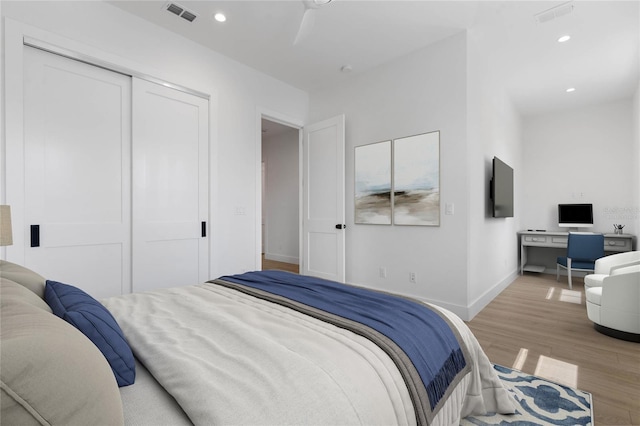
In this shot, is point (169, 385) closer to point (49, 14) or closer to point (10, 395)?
point (10, 395)

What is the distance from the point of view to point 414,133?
3.51 metres

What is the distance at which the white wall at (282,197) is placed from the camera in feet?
21.9

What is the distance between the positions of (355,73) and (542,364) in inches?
141

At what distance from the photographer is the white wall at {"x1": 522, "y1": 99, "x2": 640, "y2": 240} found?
489 centimetres

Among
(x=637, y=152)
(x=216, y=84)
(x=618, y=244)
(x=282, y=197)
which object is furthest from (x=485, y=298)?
(x=282, y=197)

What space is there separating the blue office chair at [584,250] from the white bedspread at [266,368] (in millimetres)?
3886

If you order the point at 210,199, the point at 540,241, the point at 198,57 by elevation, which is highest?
the point at 198,57

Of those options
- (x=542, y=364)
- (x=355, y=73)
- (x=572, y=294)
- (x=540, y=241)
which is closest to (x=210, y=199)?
(x=355, y=73)

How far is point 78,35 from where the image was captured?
2.48m

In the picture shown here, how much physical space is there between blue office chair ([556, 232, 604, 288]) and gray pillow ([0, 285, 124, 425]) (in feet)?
17.4

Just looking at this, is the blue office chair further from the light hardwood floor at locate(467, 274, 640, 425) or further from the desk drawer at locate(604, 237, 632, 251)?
the desk drawer at locate(604, 237, 632, 251)

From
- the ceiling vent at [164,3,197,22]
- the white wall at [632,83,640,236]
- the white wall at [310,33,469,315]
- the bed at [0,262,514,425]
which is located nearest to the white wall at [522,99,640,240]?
the white wall at [632,83,640,236]

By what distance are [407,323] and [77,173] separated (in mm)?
2783

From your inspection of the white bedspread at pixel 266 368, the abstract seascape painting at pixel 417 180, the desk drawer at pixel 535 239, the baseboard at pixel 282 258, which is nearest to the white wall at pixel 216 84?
the abstract seascape painting at pixel 417 180
